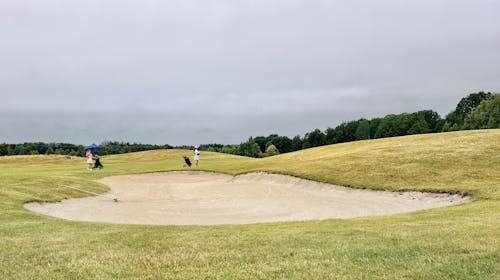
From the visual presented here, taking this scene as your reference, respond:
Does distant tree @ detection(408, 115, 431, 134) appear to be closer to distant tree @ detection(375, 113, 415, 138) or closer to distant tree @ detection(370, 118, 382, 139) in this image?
distant tree @ detection(375, 113, 415, 138)

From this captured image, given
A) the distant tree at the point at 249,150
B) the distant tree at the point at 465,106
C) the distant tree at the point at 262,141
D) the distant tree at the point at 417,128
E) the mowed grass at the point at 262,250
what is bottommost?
the mowed grass at the point at 262,250

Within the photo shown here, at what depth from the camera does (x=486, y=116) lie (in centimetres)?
11325

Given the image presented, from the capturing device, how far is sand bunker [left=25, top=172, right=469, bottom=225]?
18.3m

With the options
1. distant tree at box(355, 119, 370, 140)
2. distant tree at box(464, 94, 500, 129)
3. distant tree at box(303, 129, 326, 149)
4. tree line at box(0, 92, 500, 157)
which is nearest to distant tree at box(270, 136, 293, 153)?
tree line at box(0, 92, 500, 157)

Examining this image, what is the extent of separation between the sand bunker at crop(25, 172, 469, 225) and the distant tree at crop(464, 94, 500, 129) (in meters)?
97.5

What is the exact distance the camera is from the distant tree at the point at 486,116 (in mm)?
108625

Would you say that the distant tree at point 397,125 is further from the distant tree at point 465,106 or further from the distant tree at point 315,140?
the distant tree at point 315,140

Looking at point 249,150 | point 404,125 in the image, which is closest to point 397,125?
point 404,125

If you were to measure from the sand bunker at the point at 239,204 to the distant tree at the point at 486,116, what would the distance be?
97495mm

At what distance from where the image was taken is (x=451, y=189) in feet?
75.6

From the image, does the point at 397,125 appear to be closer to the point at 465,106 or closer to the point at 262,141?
the point at 465,106

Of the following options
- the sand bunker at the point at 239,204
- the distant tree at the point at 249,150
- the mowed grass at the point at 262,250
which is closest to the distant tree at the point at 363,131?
the distant tree at the point at 249,150

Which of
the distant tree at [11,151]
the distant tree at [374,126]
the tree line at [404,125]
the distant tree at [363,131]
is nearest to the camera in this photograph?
the tree line at [404,125]

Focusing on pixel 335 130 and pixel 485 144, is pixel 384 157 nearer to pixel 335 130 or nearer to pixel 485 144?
pixel 485 144
